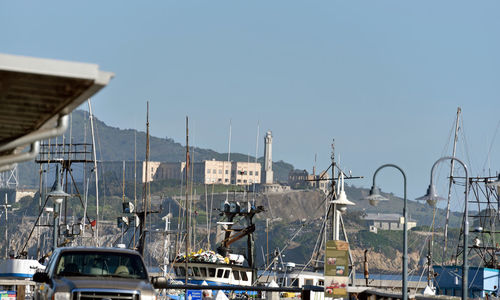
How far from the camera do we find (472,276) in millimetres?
61344

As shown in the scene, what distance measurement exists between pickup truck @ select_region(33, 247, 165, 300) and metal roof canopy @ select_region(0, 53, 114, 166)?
6312 mm

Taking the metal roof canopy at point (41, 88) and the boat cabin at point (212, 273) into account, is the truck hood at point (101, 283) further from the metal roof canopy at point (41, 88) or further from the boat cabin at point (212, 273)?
the boat cabin at point (212, 273)

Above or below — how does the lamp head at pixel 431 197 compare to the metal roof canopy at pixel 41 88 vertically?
below

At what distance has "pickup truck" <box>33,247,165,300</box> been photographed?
1912 centimetres

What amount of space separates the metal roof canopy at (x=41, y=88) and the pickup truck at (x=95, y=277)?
249 inches

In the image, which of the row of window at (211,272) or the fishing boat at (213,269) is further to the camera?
the row of window at (211,272)

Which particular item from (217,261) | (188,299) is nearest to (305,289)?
(188,299)

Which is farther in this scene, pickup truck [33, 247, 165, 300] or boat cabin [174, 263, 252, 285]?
boat cabin [174, 263, 252, 285]

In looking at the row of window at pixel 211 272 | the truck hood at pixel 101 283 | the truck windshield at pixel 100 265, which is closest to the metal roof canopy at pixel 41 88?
the truck hood at pixel 101 283

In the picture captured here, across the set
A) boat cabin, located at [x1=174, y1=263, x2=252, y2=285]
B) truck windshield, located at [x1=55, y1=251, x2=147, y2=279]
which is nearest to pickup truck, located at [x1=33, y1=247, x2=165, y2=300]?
truck windshield, located at [x1=55, y1=251, x2=147, y2=279]

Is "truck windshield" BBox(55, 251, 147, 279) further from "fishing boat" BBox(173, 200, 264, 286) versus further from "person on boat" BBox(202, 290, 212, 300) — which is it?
"fishing boat" BBox(173, 200, 264, 286)

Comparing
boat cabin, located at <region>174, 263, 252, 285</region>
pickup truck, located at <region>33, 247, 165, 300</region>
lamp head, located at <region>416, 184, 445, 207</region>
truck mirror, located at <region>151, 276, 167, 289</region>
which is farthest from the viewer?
boat cabin, located at <region>174, 263, 252, 285</region>

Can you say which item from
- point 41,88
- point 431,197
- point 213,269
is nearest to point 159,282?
point 41,88

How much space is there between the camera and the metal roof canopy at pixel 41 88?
34.0 feet
